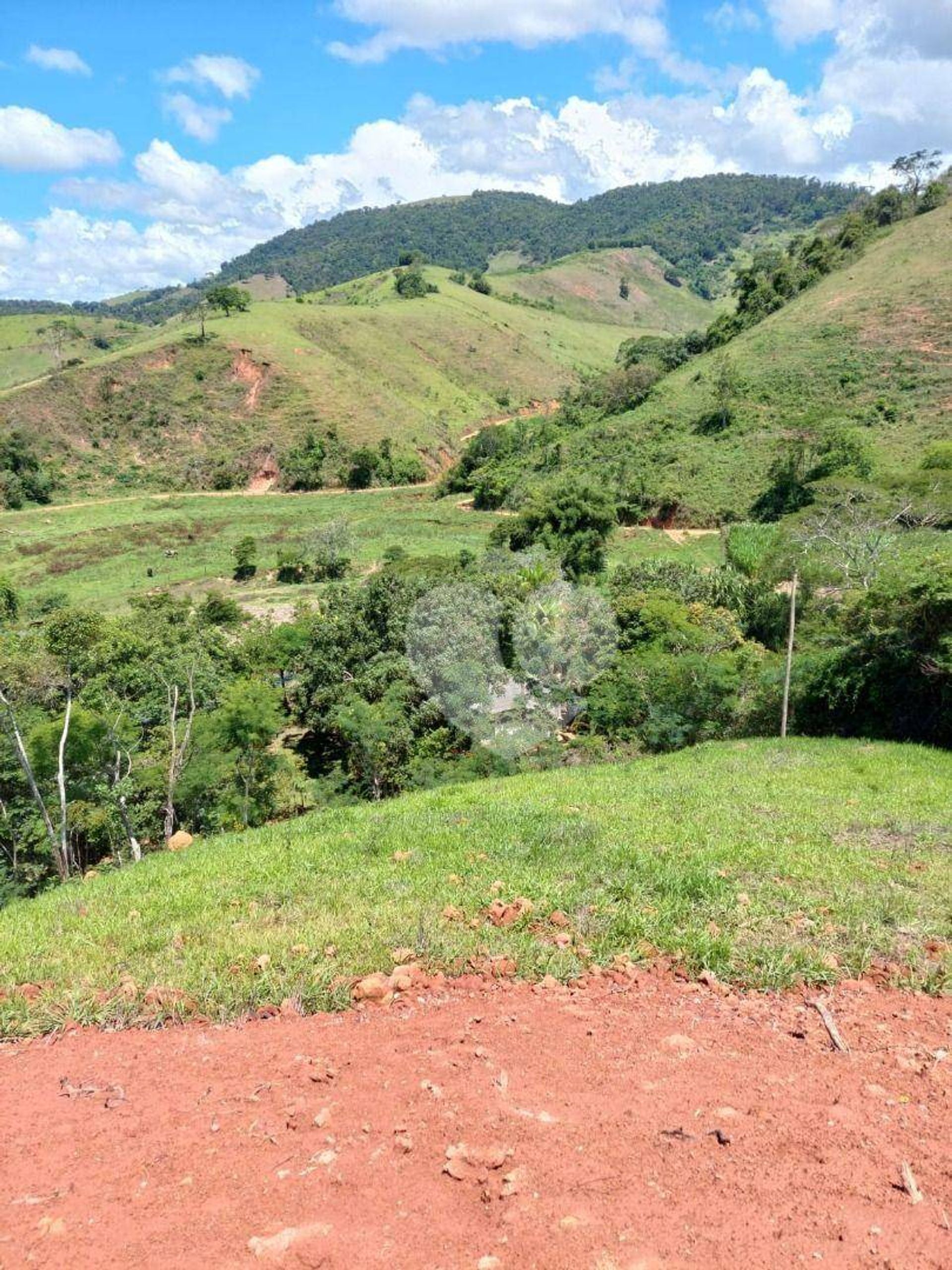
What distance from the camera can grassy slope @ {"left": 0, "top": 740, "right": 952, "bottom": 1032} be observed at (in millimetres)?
5488

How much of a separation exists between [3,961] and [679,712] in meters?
18.3

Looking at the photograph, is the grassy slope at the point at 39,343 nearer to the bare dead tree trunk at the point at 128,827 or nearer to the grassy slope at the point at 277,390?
the grassy slope at the point at 277,390

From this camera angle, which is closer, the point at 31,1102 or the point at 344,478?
the point at 31,1102

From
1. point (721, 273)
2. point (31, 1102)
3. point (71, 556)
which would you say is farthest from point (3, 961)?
point (721, 273)

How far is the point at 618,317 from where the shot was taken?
162 m

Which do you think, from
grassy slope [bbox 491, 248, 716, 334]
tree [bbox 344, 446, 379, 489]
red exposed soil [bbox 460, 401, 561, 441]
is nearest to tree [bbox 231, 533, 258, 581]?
tree [bbox 344, 446, 379, 489]

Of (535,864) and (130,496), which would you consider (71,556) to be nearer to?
(130,496)

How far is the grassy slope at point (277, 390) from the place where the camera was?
74938mm

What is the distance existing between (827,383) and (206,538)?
163ft

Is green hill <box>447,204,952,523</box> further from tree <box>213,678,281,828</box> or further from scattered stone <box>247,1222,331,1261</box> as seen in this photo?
scattered stone <box>247,1222,331,1261</box>

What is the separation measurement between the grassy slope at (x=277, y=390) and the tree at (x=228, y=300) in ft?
4.94

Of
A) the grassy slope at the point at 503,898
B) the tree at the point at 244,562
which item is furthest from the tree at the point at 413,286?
the grassy slope at the point at 503,898

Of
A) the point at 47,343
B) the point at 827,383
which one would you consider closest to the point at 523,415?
the point at 827,383

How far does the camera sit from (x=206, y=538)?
56.2 metres
